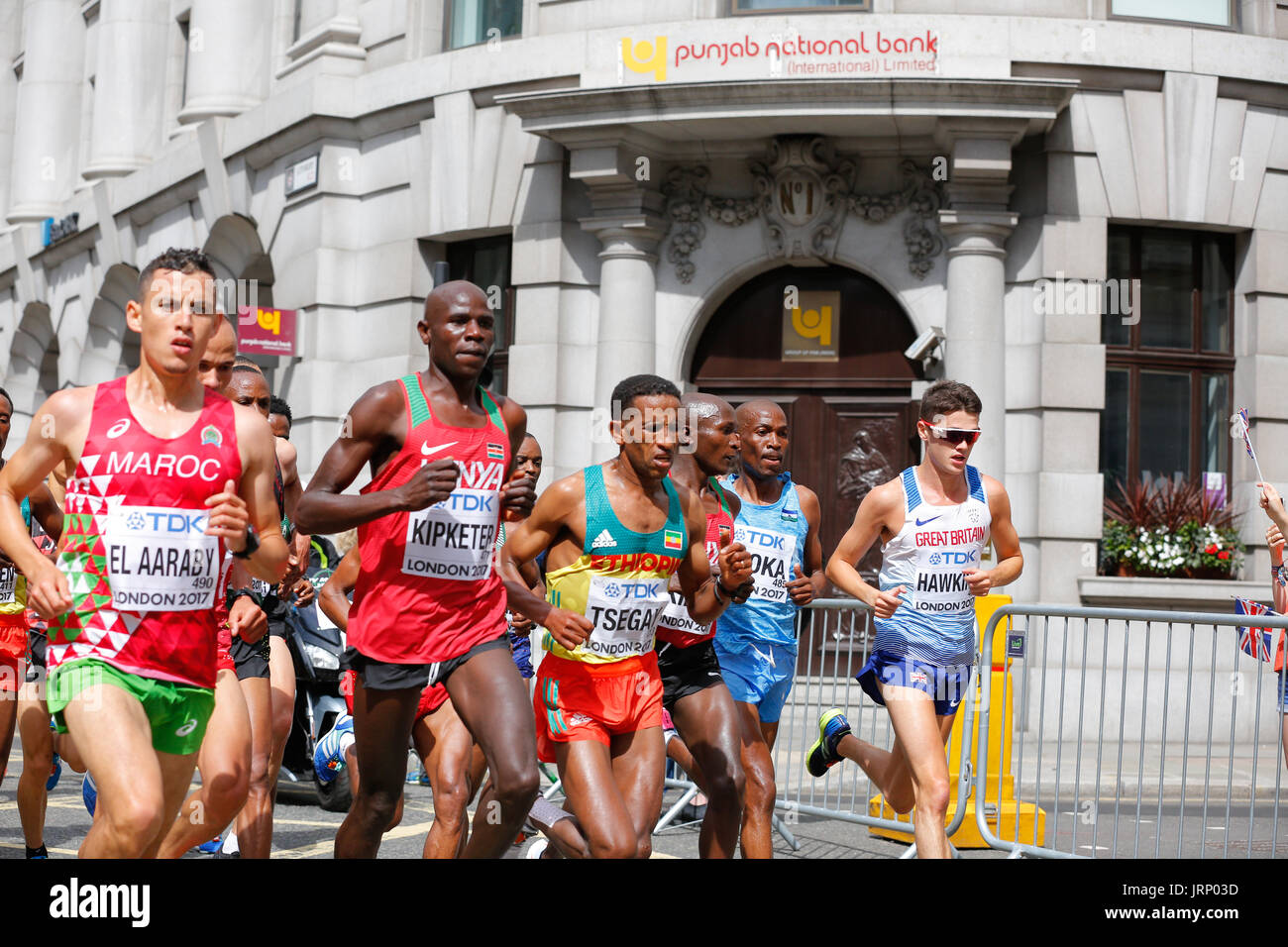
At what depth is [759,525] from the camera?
8.01 metres

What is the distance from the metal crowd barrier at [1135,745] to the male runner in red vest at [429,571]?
3.14 metres

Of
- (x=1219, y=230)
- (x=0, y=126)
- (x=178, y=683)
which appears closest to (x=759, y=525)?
(x=178, y=683)

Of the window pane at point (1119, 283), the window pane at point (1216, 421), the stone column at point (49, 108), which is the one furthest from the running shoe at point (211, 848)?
the stone column at point (49, 108)

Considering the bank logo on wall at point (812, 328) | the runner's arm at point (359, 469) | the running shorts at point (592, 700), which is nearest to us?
the runner's arm at point (359, 469)

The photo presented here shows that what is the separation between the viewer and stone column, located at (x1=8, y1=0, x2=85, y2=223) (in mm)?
28953

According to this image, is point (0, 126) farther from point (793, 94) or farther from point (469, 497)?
point (469, 497)

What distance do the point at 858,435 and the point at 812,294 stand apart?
1.50m

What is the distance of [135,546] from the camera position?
491cm

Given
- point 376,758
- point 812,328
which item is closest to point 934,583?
point 376,758

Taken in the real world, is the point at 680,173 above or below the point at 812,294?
above

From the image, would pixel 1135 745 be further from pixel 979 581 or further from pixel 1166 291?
pixel 1166 291

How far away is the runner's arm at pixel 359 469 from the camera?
536cm

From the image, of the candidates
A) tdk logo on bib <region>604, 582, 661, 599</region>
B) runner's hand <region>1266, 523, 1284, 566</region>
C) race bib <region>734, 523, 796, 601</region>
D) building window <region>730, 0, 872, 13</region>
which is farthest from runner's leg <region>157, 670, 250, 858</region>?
building window <region>730, 0, 872, 13</region>

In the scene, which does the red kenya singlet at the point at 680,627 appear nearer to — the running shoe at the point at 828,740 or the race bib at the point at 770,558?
the race bib at the point at 770,558
